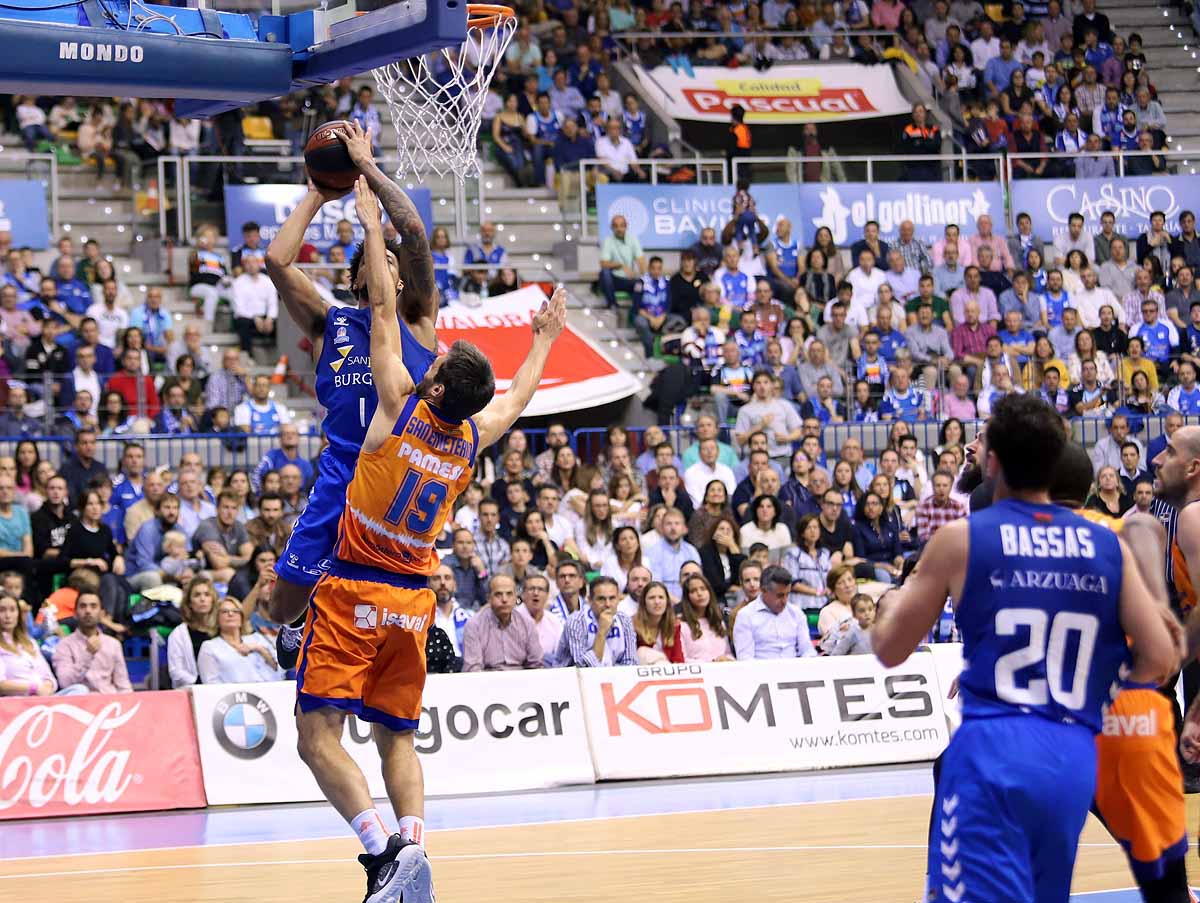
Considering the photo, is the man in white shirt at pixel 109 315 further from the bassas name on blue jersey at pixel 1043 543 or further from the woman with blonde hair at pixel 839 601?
the bassas name on blue jersey at pixel 1043 543

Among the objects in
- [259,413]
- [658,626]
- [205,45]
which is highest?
[205,45]

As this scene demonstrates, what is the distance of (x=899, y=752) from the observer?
45.2 ft

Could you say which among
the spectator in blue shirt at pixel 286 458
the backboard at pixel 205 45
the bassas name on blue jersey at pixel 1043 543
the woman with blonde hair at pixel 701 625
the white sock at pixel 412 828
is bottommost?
the woman with blonde hair at pixel 701 625

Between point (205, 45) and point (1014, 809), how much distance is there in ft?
17.6

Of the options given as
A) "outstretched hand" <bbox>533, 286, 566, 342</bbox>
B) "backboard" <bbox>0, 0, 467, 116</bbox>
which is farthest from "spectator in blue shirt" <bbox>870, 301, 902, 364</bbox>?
"outstretched hand" <bbox>533, 286, 566, 342</bbox>

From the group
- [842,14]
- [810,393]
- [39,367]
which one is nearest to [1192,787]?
[810,393]

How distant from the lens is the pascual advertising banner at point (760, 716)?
1317cm

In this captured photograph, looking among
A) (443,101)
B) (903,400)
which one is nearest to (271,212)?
(903,400)

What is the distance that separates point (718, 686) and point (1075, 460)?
8410mm

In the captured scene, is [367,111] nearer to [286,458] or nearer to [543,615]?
[286,458]

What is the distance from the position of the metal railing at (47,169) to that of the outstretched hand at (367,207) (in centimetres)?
1322

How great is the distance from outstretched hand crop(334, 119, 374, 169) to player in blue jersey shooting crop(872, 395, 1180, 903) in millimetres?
3479

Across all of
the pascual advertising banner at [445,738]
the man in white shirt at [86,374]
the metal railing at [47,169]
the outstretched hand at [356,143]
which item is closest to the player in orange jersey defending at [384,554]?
the outstretched hand at [356,143]

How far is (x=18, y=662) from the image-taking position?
12461 millimetres
